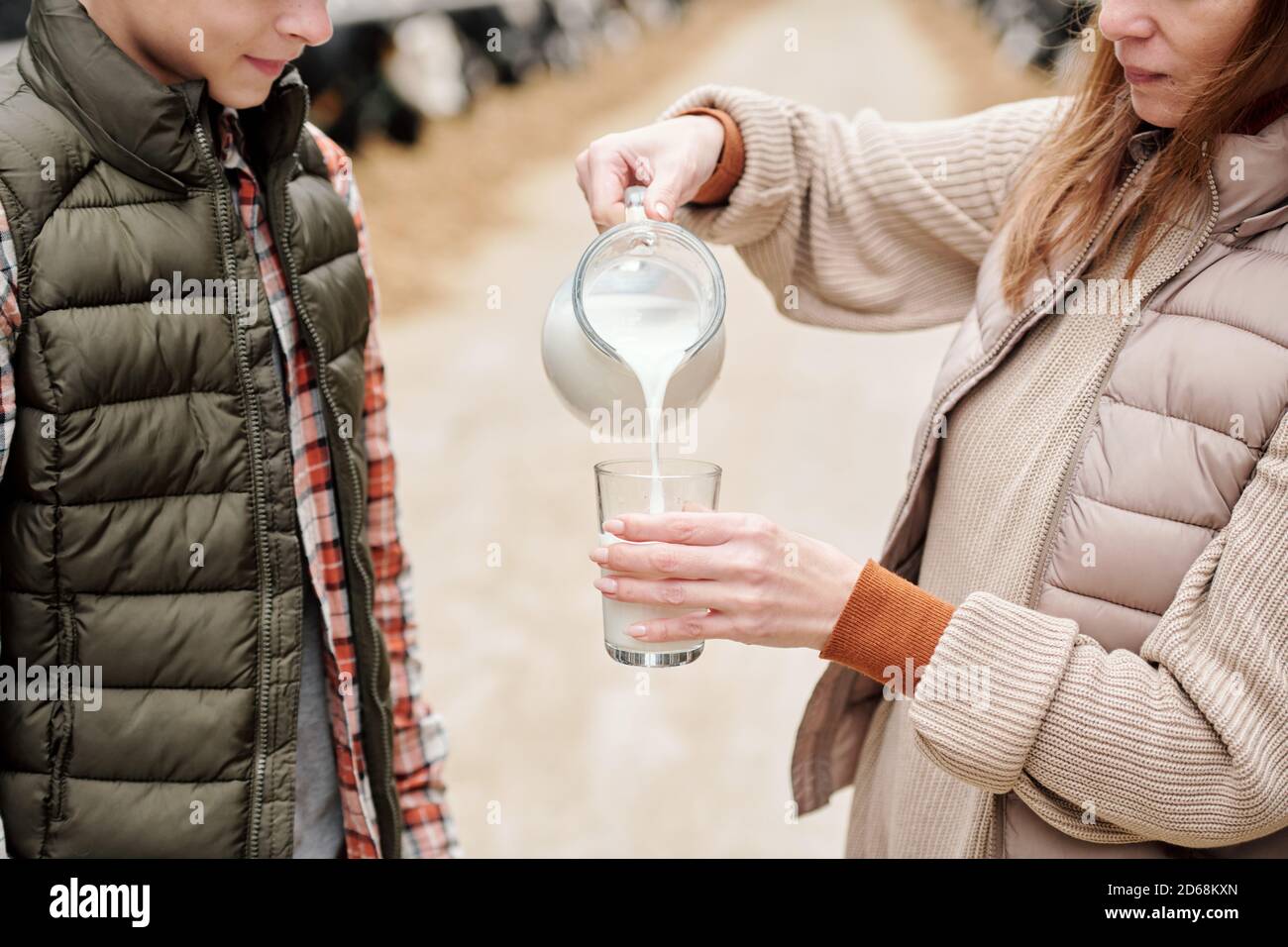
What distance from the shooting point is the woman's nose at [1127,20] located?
41.9 inches

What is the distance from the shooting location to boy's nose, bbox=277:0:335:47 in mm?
1115

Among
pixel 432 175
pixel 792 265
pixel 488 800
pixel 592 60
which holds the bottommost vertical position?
pixel 488 800

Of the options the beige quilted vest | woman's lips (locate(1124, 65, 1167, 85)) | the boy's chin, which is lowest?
the beige quilted vest

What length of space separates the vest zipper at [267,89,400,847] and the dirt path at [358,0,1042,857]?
1.10 meters

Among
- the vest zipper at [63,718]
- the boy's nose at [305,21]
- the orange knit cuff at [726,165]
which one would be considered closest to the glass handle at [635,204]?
the orange knit cuff at [726,165]

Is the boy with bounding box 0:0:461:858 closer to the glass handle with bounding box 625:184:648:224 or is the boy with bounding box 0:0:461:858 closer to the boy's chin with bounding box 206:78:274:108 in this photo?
the boy's chin with bounding box 206:78:274:108

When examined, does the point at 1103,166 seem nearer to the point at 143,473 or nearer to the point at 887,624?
the point at 887,624

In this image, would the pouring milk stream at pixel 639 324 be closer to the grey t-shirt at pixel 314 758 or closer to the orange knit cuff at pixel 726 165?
the orange knit cuff at pixel 726 165

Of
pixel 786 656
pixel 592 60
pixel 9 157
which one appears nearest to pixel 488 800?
pixel 786 656

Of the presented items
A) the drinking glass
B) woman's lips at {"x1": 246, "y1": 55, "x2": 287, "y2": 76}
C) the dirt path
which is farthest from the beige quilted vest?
the dirt path

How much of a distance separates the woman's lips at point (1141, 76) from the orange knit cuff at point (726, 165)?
0.40m

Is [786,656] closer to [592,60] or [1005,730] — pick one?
[1005,730]

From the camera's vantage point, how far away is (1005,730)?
1.01 metres
